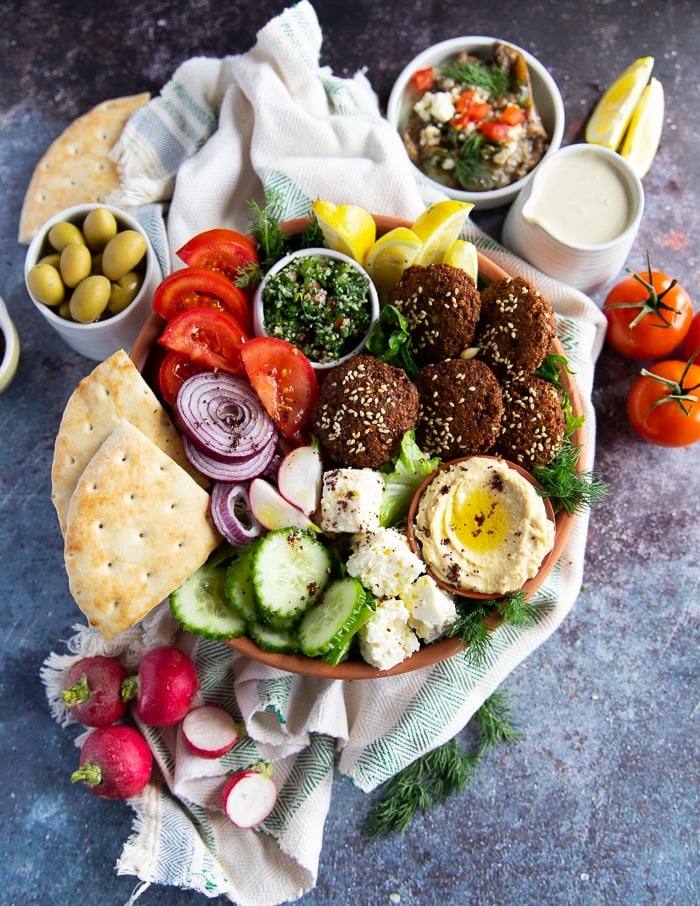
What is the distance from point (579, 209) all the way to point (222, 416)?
146cm

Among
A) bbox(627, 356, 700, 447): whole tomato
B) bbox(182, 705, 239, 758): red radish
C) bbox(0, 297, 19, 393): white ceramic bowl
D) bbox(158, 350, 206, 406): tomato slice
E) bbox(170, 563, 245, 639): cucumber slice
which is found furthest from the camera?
bbox(0, 297, 19, 393): white ceramic bowl

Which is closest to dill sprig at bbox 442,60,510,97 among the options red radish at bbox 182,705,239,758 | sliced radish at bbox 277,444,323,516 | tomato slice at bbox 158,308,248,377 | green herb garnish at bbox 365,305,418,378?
green herb garnish at bbox 365,305,418,378

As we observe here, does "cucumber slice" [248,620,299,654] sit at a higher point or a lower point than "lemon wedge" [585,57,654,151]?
lower

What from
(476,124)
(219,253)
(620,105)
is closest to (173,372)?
(219,253)

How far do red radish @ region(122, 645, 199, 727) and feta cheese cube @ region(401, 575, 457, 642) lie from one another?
2.74ft

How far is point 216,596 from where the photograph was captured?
2.51m

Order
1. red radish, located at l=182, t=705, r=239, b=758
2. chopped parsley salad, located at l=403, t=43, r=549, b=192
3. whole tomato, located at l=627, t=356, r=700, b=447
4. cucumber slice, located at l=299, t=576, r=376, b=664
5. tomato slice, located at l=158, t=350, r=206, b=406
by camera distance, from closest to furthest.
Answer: cucumber slice, located at l=299, t=576, r=376, b=664 < tomato slice, located at l=158, t=350, r=206, b=406 < red radish, located at l=182, t=705, r=239, b=758 < whole tomato, located at l=627, t=356, r=700, b=447 < chopped parsley salad, located at l=403, t=43, r=549, b=192

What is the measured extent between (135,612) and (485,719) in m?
1.27

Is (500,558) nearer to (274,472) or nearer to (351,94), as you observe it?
(274,472)

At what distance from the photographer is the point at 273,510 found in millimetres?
2428

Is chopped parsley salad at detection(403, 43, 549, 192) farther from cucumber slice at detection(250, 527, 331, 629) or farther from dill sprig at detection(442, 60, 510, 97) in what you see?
cucumber slice at detection(250, 527, 331, 629)

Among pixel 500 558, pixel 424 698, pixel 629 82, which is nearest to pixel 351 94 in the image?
pixel 629 82

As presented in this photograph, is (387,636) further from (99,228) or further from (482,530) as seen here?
(99,228)

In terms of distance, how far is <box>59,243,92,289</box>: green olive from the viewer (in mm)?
2791
